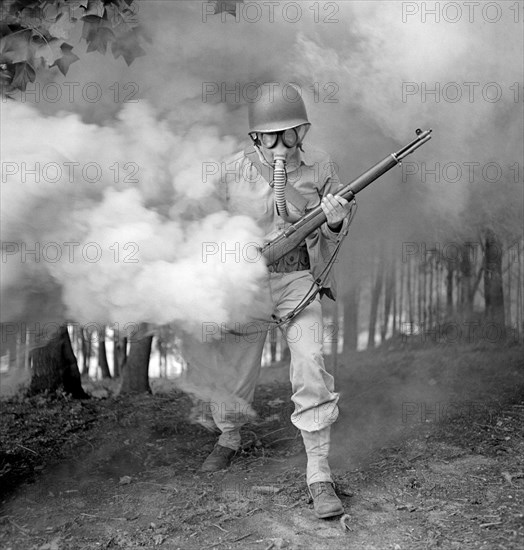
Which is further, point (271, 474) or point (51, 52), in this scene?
point (271, 474)

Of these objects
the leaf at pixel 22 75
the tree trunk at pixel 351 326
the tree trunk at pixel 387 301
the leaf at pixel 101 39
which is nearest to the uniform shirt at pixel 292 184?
the leaf at pixel 101 39

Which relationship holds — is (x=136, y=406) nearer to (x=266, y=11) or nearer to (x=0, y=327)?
(x=0, y=327)

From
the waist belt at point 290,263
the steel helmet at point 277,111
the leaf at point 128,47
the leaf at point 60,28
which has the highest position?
the leaf at point 128,47

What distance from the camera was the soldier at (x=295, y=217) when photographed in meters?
3.60

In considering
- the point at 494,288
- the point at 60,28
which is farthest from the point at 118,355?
the point at 60,28

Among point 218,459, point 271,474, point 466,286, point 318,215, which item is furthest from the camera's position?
point 466,286

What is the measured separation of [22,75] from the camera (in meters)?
3.67

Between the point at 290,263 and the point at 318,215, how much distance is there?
15.2 inches

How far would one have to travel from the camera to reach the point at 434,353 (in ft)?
26.1

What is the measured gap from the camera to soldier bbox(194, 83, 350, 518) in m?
3.60

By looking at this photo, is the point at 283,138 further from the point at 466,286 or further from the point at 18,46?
the point at 466,286

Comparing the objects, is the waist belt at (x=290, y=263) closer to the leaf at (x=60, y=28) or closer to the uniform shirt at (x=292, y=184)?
the uniform shirt at (x=292, y=184)

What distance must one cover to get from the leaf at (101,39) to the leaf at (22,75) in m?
0.37

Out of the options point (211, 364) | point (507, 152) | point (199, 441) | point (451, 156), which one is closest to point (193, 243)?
point (211, 364)
